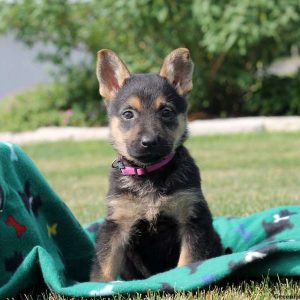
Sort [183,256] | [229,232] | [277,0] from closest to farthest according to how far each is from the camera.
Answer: [183,256] < [229,232] < [277,0]

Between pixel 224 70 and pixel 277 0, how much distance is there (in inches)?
96.4

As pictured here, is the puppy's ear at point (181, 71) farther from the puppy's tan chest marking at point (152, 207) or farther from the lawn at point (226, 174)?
the lawn at point (226, 174)

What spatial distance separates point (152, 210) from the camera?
3.95m

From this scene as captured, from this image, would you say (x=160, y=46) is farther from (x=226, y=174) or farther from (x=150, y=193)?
(x=150, y=193)

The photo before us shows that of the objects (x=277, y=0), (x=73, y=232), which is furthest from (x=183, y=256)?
(x=277, y=0)

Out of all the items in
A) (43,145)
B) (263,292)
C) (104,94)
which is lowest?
(43,145)

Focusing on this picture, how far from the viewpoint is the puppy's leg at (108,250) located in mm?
3994

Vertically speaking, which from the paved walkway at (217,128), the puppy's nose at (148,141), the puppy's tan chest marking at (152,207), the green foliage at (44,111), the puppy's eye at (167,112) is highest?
the puppy's eye at (167,112)

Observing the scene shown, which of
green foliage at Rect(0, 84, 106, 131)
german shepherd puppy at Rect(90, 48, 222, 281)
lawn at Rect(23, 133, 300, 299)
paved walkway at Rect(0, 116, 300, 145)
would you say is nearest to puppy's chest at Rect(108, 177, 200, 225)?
german shepherd puppy at Rect(90, 48, 222, 281)

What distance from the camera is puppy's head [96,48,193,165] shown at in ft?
12.8

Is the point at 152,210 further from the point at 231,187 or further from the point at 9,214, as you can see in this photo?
the point at 231,187

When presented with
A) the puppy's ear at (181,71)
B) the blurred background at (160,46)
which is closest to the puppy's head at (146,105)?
the puppy's ear at (181,71)

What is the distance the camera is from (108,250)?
4.00 metres

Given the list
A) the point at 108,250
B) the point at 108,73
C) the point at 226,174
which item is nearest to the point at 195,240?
the point at 108,250
